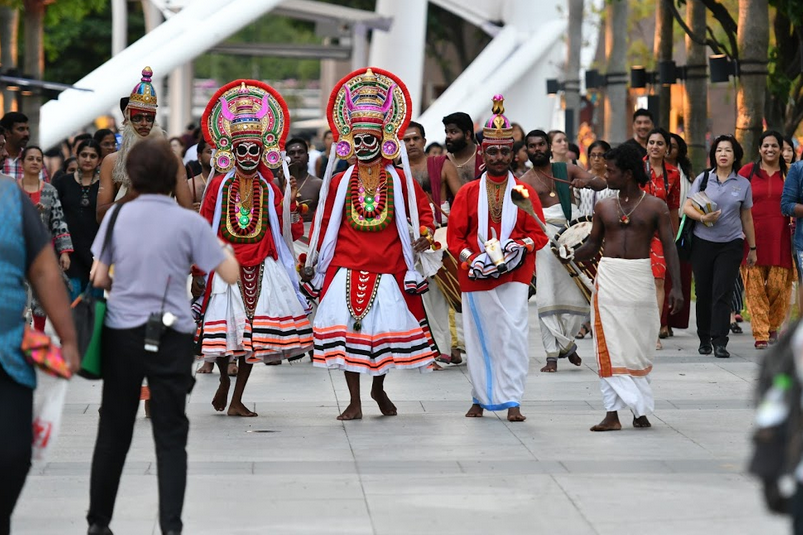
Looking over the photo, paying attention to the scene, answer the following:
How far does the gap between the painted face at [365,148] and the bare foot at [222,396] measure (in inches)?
69.4

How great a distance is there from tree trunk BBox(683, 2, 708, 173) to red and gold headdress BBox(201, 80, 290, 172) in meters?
11.4

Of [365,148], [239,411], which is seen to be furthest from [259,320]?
[365,148]

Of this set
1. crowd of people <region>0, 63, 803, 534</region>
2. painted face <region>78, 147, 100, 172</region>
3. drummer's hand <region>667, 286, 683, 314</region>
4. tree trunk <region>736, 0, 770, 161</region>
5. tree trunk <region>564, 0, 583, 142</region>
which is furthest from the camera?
tree trunk <region>564, 0, 583, 142</region>

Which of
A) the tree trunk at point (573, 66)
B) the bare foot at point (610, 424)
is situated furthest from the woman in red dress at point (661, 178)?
the tree trunk at point (573, 66)

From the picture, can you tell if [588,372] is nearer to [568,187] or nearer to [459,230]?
[568,187]

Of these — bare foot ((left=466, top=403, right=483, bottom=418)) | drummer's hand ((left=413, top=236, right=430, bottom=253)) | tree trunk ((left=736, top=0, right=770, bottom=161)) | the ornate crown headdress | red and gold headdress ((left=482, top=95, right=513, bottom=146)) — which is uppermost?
tree trunk ((left=736, top=0, right=770, bottom=161))

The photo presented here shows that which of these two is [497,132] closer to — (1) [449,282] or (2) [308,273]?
(2) [308,273]

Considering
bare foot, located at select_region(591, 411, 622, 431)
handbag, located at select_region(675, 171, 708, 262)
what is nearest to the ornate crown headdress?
bare foot, located at select_region(591, 411, 622, 431)

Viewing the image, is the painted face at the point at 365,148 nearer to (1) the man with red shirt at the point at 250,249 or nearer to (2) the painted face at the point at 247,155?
(1) the man with red shirt at the point at 250,249

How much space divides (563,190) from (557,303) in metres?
0.95

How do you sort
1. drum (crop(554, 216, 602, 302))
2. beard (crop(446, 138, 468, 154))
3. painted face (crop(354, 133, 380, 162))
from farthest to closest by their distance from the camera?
beard (crop(446, 138, 468, 154)) → drum (crop(554, 216, 602, 302)) → painted face (crop(354, 133, 380, 162))

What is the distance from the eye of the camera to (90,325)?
21.2ft

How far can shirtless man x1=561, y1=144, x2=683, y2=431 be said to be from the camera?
9688mm

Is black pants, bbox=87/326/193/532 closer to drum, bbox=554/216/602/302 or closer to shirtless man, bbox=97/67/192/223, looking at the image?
shirtless man, bbox=97/67/192/223
